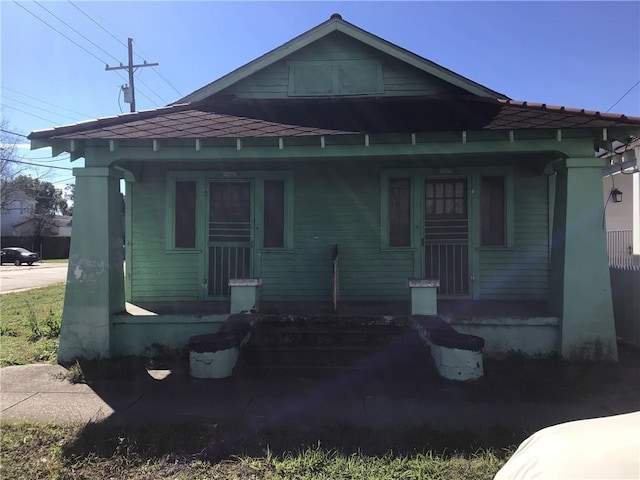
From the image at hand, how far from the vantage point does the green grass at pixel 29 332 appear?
6.68m

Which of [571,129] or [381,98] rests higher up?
[381,98]

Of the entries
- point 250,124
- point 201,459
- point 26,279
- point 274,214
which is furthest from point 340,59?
point 26,279

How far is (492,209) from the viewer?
8.08m

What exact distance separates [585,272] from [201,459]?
5474 millimetres

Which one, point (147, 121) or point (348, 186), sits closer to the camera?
point (147, 121)

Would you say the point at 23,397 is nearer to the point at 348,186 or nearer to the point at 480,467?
the point at 480,467

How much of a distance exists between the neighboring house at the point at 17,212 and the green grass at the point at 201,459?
194ft

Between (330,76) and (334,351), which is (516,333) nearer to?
(334,351)

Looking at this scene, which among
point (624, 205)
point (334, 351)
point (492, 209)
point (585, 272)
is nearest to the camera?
point (334, 351)

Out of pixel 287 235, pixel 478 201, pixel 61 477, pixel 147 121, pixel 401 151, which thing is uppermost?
pixel 147 121

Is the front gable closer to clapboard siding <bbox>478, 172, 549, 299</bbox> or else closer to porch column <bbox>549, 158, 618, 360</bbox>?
clapboard siding <bbox>478, 172, 549, 299</bbox>

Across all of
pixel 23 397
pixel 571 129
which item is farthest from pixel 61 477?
pixel 571 129

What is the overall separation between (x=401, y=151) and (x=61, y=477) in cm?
525

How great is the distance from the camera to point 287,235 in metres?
8.16
